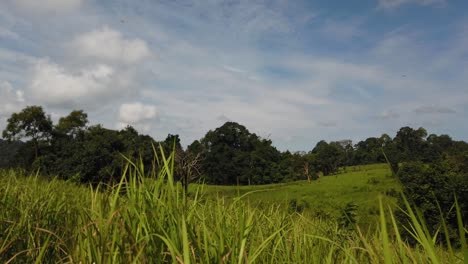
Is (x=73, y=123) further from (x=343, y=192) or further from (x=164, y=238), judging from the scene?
(x=164, y=238)

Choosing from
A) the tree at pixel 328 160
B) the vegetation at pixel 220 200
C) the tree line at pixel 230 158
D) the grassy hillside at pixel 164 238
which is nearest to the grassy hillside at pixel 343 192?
the vegetation at pixel 220 200

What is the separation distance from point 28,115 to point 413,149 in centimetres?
10194

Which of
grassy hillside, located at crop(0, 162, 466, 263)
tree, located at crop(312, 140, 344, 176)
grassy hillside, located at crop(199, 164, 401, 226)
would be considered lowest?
grassy hillside, located at crop(199, 164, 401, 226)

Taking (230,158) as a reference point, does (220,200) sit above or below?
below

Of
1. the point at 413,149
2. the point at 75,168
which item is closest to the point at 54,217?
the point at 75,168

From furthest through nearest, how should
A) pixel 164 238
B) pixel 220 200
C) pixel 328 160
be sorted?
pixel 328 160
pixel 220 200
pixel 164 238

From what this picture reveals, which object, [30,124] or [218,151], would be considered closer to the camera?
[30,124]

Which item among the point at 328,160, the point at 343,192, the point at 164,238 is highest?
the point at 328,160

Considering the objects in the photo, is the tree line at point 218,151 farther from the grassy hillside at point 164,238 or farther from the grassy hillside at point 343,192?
the grassy hillside at point 164,238

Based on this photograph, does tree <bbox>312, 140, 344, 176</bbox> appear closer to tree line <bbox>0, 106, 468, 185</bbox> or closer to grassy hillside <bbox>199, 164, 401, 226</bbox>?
tree line <bbox>0, 106, 468, 185</bbox>

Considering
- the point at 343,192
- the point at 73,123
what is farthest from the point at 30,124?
the point at 343,192

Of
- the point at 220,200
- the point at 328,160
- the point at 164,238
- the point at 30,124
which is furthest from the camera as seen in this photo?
the point at 328,160

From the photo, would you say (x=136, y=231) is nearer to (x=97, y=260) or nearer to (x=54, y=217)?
(x=97, y=260)

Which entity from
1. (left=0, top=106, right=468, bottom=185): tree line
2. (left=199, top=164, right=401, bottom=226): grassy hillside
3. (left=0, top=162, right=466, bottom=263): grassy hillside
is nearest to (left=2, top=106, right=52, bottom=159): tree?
(left=0, top=106, right=468, bottom=185): tree line
